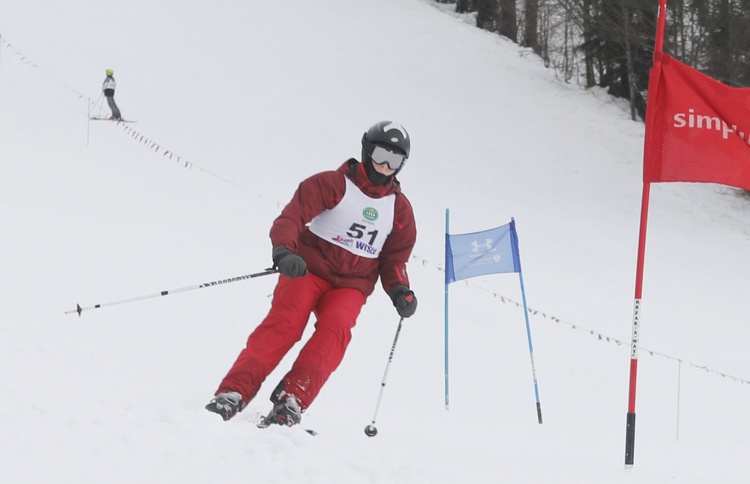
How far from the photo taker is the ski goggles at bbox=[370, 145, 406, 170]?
15.8ft

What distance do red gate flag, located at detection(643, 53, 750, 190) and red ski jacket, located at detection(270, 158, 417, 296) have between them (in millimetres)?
1392

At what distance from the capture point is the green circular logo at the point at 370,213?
16.1 ft

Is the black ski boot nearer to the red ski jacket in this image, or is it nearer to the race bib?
the red ski jacket

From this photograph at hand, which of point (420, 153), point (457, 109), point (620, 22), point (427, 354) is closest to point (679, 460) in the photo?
point (427, 354)

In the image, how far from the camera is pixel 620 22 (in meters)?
24.2

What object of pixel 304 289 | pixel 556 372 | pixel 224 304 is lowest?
pixel 556 372

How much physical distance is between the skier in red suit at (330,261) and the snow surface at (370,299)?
315 mm

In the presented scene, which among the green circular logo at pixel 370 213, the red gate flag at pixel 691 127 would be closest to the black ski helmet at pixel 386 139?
the green circular logo at pixel 370 213

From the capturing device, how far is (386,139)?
4.80 metres

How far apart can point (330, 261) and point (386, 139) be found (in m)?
0.73

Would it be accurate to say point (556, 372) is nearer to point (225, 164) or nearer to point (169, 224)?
point (169, 224)

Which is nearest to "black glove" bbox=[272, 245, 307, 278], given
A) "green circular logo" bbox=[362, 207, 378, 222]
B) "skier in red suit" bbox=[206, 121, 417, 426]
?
"skier in red suit" bbox=[206, 121, 417, 426]

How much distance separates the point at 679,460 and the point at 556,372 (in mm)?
3707

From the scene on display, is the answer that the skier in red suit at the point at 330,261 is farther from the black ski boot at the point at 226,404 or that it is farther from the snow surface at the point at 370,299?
the snow surface at the point at 370,299
